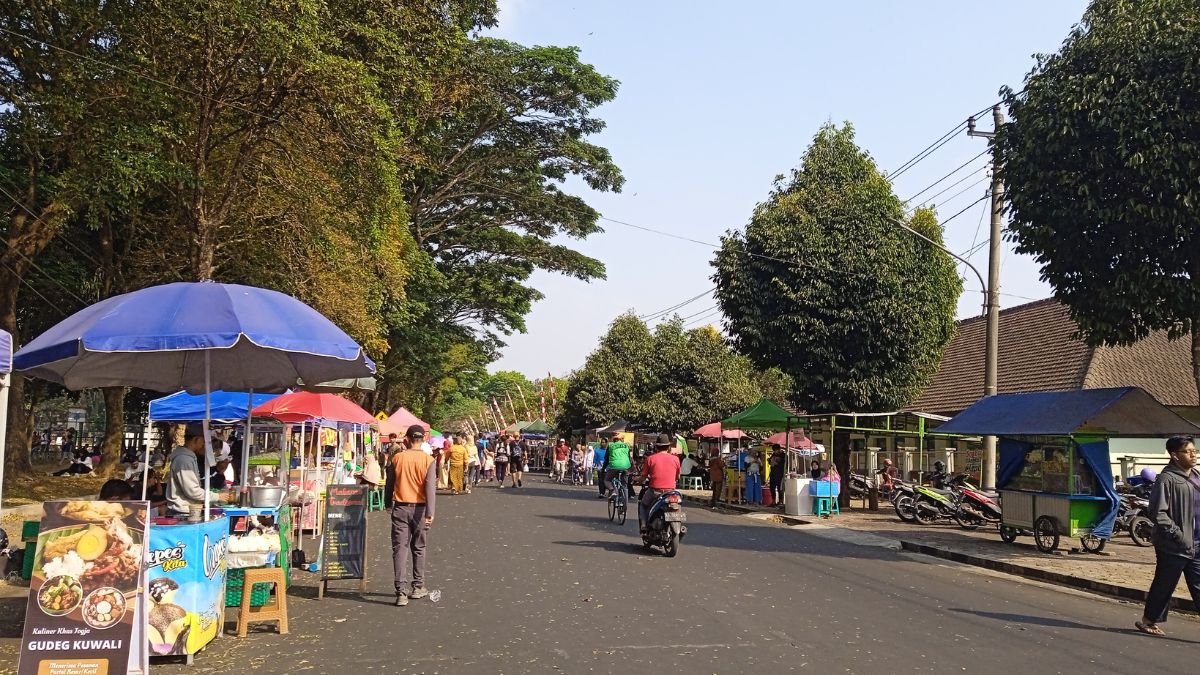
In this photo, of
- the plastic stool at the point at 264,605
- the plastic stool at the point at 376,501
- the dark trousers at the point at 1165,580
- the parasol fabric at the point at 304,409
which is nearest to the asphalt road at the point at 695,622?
the plastic stool at the point at 264,605

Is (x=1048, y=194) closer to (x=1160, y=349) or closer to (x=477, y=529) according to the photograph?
(x=477, y=529)

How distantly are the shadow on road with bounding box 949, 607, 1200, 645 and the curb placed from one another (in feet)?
5.91

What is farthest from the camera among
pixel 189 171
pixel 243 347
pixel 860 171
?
pixel 860 171

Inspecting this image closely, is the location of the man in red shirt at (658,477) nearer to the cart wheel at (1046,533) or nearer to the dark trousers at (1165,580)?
the cart wheel at (1046,533)

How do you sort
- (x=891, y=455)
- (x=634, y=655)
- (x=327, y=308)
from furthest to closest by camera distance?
(x=891, y=455)
(x=327, y=308)
(x=634, y=655)

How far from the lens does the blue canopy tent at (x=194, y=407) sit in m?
16.3

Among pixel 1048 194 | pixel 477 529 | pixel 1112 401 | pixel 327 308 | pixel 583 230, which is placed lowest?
pixel 477 529

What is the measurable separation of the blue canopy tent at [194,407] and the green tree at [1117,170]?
12.7 meters

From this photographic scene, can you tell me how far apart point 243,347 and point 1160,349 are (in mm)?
29671

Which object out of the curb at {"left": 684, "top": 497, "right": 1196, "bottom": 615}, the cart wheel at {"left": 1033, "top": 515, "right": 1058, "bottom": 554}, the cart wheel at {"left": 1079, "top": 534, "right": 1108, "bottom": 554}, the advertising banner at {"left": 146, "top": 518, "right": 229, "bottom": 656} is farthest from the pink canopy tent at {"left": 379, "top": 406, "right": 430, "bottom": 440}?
the advertising banner at {"left": 146, "top": 518, "right": 229, "bottom": 656}

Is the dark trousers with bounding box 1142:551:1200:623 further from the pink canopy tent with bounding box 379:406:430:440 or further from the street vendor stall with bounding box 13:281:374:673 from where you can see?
the pink canopy tent with bounding box 379:406:430:440

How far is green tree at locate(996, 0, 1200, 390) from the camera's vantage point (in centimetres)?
1369

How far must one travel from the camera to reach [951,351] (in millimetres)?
39094

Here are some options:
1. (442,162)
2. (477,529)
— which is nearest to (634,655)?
(477,529)
